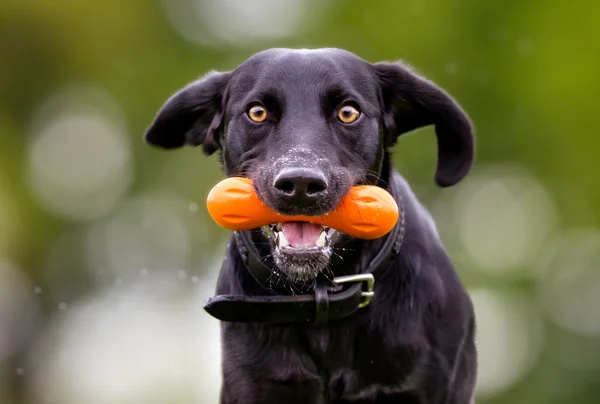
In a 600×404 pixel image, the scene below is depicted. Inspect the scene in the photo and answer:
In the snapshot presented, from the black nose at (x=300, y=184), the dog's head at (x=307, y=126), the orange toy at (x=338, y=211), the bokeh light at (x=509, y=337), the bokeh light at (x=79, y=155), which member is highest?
the bokeh light at (x=79, y=155)

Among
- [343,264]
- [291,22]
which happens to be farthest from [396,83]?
[291,22]

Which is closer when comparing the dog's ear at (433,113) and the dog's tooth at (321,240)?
the dog's tooth at (321,240)

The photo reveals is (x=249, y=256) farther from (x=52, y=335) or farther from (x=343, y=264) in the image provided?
(x=52, y=335)

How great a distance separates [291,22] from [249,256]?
19.4 meters

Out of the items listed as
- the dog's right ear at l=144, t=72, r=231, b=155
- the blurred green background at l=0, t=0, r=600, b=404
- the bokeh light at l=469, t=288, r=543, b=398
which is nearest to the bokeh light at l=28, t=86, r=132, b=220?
the blurred green background at l=0, t=0, r=600, b=404

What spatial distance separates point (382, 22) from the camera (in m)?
23.6

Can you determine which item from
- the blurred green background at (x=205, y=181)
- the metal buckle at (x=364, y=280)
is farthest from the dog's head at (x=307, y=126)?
the blurred green background at (x=205, y=181)

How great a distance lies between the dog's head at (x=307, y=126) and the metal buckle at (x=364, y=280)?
0.19 meters

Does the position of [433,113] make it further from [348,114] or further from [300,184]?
[300,184]

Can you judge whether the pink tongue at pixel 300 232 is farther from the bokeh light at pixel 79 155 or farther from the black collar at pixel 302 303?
the bokeh light at pixel 79 155

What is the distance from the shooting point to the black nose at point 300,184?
5.50 m

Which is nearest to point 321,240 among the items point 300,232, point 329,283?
point 300,232

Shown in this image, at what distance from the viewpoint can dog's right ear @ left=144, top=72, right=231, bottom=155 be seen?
654 centimetres

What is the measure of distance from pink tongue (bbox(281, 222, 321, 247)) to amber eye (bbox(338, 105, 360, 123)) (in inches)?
22.2
